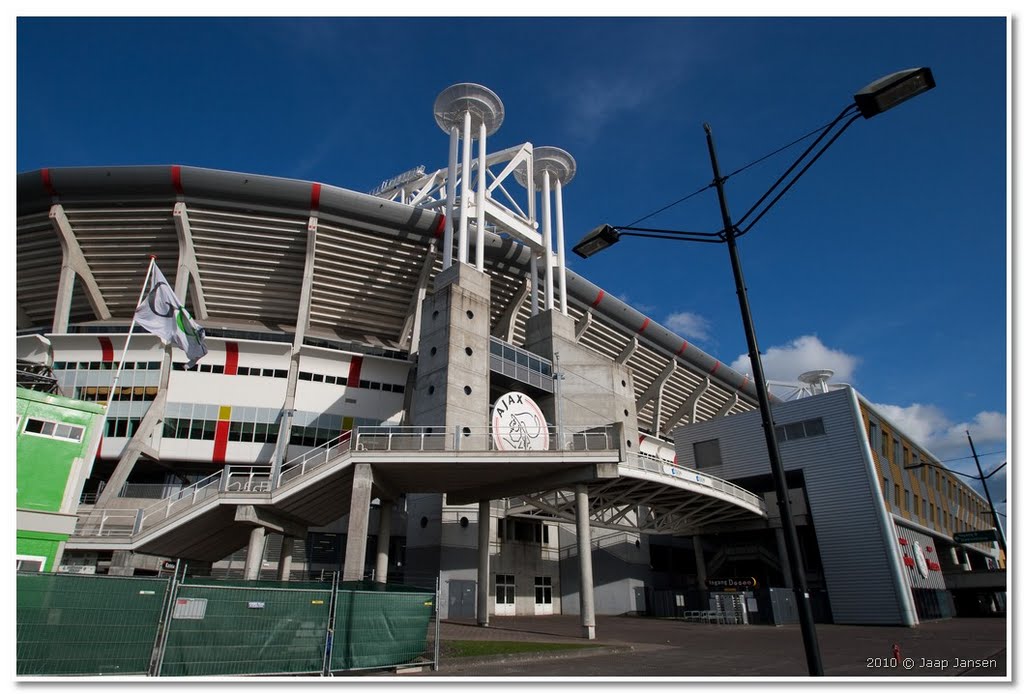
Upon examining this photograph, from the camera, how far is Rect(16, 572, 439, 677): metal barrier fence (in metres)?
9.30

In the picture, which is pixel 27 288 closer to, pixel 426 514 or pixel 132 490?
pixel 132 490

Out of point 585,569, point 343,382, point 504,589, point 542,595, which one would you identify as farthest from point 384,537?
point 343,382

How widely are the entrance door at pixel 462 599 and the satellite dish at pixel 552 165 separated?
3219 centimetres

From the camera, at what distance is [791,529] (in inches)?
309

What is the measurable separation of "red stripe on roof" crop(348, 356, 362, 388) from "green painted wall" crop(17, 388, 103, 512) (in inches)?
895

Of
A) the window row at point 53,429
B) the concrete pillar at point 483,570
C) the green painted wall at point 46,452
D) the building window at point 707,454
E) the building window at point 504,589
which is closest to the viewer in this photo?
the green painted wall at point 46,452

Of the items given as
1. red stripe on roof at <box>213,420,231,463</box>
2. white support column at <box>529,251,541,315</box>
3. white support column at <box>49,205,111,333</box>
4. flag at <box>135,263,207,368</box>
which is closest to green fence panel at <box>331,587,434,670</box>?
flag at <box>135,263,207,368</box>

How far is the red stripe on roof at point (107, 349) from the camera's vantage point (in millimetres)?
40375

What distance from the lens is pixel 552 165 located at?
50188mm

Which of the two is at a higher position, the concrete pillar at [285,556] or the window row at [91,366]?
the window row at [91,366]

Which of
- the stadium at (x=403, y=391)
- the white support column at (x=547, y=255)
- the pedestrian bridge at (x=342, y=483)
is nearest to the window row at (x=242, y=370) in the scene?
the stadium at (x=403, y=391)

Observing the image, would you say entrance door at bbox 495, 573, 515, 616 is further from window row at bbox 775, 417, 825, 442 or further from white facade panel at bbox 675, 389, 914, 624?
window row at bbox 775, 417, 825, 442

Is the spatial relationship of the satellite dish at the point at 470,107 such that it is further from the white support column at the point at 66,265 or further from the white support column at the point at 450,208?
the white support column at the point at 66,265
